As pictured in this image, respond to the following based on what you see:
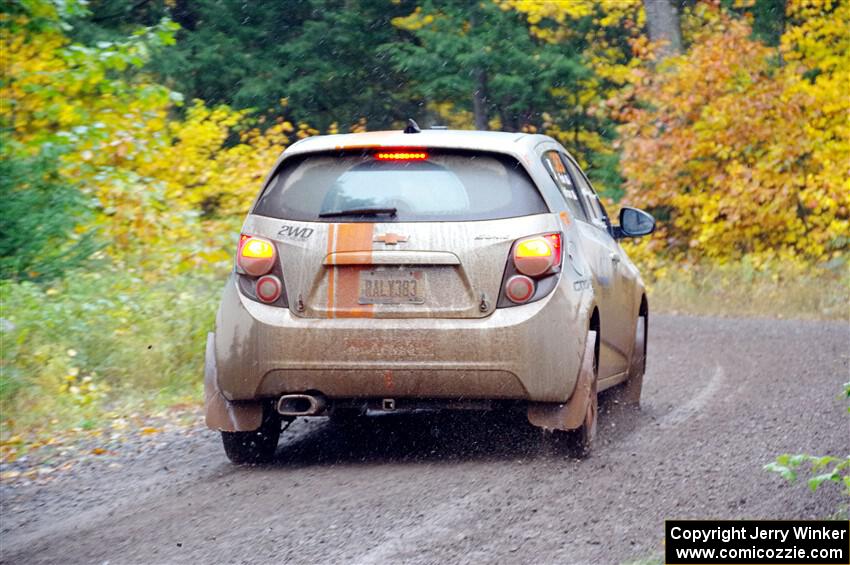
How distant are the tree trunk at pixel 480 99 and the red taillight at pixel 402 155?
2770 centimetres

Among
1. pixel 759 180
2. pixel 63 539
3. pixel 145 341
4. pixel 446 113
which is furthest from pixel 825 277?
pixel 446 113

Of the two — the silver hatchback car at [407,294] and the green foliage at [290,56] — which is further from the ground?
the silver hatchback car at [407,294]

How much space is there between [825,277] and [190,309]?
1127 cm

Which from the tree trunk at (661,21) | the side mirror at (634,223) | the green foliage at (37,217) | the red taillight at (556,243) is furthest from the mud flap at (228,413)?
the tree trunk at (661,21)

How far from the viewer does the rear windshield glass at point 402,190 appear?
6922 mm

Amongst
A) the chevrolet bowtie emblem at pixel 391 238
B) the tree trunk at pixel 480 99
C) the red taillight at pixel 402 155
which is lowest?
the tree trunk at pixel 480 99

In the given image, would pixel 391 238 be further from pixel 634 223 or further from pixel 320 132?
pixel 320 132

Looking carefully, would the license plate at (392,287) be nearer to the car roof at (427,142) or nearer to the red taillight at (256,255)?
the red taillight at (256,255)

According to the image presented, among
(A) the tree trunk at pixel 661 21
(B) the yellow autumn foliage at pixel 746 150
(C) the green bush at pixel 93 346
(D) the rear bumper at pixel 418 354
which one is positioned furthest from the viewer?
(A) the tree trunk at pixel 661 21

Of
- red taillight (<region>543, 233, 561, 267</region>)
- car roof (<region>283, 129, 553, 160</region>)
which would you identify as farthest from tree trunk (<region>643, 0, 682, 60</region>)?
red taillight (<region>543, 233, 561, 267</region>)

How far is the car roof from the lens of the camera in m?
7.12

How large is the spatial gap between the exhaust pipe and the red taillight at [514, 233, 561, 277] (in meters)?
1.21

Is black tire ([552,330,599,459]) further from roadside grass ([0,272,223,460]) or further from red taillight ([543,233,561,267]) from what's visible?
roadside grass ([0,272,223,460])

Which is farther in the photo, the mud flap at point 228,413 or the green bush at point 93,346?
the green bush at point 93,346
